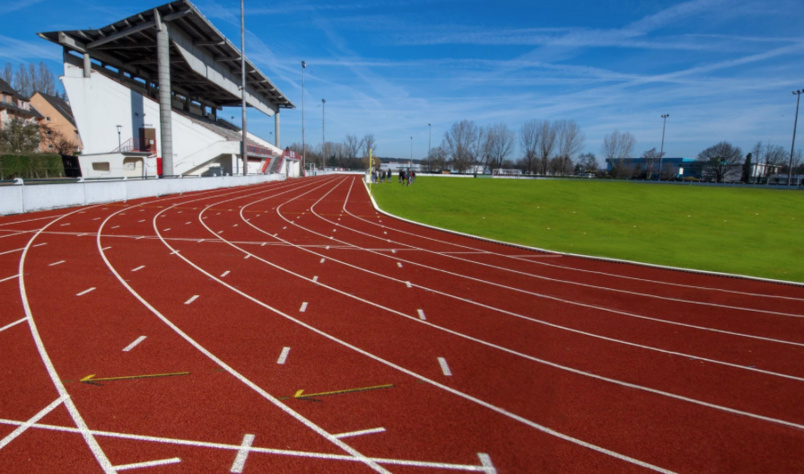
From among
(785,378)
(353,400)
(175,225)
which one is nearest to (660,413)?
(785,378)

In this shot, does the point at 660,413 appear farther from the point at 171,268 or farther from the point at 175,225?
the point at 175,225

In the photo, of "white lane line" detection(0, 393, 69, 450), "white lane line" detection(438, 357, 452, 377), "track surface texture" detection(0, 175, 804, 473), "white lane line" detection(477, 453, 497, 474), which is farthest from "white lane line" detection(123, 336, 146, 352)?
"white lane line" detection(477, 453, 497, 474)

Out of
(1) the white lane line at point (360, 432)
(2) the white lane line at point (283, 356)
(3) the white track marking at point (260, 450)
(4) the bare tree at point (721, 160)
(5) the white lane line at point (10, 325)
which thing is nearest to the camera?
(3) the white track marking at point (260, 450)

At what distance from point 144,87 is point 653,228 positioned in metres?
51.4

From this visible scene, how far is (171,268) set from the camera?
912 centimetres

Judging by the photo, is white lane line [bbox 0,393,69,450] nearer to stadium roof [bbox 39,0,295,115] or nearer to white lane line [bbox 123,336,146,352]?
white lane line [bbox 123,336,146,352]

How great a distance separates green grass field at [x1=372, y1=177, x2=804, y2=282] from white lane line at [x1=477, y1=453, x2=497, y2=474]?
379 inches

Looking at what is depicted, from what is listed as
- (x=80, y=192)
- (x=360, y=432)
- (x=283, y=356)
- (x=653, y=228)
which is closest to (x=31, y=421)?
(x=283, y=356)

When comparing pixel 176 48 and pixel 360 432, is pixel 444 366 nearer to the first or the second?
pixel 360 432

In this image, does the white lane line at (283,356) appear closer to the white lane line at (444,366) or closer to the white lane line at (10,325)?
the white lane line at (444,366)

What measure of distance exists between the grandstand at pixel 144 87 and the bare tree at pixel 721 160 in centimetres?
9117

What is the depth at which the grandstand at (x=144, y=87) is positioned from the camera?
114ft

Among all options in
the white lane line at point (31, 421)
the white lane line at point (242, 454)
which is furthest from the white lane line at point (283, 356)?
the white lane line at point (31, 421)

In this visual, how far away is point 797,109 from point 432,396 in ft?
238
